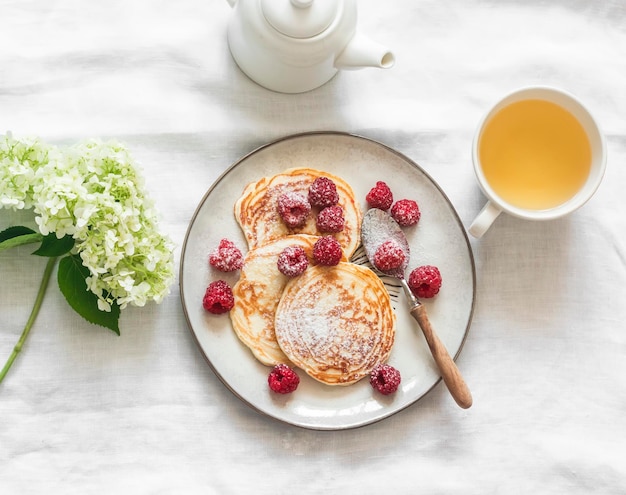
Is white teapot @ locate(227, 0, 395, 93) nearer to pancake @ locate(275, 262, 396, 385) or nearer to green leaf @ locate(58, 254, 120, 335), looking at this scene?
pancake @ locate(275, 262, 396, 385)

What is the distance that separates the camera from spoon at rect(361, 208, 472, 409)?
1346 mm

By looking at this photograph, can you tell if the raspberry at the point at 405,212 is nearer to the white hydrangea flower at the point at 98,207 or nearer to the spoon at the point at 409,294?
the spoon at the point at 409,294

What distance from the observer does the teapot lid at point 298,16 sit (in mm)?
1186

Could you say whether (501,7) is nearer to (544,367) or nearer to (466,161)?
(466,161)

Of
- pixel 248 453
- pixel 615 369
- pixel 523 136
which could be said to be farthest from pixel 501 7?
pixel 248 453

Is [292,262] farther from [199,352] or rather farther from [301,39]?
[301,39]

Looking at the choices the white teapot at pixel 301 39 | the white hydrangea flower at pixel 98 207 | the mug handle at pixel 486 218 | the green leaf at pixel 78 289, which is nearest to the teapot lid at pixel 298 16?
the white teapot at pixel 301 39

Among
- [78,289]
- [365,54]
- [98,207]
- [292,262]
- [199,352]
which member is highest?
[365,54]

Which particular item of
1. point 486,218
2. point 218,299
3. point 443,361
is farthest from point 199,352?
point 486,218

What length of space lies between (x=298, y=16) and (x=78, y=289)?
0.61 m

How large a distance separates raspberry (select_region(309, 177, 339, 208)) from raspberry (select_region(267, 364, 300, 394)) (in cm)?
30

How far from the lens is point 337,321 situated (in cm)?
135

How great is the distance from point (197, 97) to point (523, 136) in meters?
0.63

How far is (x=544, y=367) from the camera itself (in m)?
1.45
